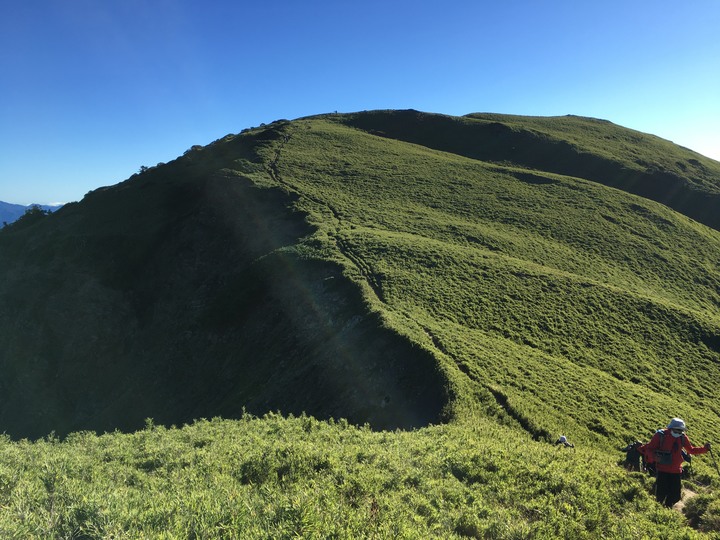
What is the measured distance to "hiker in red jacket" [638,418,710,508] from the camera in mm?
10195

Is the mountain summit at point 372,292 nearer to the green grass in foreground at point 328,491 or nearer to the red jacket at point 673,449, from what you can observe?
the green grass in foreground at point 328,491

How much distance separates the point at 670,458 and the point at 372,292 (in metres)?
22.4

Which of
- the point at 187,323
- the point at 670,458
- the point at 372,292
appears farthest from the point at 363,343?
the point at 187,323

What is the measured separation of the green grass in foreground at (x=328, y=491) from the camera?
6.85 metres

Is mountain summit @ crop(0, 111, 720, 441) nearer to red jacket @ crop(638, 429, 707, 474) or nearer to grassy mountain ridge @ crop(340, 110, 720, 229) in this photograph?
grassy mountain ridge @ crop(340, 110, 720, 229)

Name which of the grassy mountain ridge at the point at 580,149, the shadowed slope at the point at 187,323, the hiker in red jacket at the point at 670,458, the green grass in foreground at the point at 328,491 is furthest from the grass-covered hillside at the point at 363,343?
the grassy mountain ridge at the point at 580,149

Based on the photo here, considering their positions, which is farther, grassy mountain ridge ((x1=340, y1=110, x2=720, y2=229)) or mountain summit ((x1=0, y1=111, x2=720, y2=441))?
grassy mountain ridge ((x1=340, y1=110, x2=720, y2=229))

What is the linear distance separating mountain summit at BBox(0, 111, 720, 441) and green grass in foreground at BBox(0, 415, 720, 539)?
633cm

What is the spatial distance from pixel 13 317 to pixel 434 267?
173 ft

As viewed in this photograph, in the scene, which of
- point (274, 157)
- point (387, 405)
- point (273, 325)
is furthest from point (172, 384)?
point (274, 157)

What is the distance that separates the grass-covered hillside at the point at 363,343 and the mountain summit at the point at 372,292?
0.26m

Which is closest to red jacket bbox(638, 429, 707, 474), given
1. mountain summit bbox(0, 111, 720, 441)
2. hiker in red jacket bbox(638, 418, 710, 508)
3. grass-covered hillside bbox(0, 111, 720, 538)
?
hiker in red jacket bbox(638, 418, 710, 508)

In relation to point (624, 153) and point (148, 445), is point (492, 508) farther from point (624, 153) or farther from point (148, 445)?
point (624, 153)

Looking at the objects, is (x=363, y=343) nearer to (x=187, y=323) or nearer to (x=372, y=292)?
(x=372, y=292)
